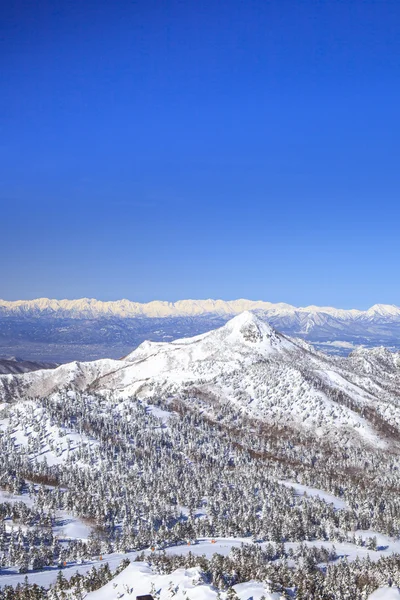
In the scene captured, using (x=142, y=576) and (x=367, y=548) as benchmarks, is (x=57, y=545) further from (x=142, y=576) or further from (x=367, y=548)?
(x=367, y=548)

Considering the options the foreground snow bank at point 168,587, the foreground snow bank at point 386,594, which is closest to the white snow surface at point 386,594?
the foreground snow bank at point 386,594

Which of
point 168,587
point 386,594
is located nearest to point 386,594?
point 386,594

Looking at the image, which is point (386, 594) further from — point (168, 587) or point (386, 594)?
point (168, 587)

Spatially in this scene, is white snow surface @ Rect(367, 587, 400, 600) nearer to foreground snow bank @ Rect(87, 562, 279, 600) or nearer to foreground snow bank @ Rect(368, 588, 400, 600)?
foreground snow bank @ Rect(368, 588, 400, 600)

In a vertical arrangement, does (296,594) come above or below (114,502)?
above

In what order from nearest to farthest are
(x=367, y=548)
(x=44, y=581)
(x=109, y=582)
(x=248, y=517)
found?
(x=109, y=582) → (x=44, y=581) → (x=367, y=548) → (x=248, y=517)

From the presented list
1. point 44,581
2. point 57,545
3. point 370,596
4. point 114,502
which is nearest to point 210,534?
point 114,502

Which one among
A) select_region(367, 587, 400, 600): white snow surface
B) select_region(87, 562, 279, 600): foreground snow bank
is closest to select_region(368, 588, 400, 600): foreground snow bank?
select_region(367, 587, 400, 600): white snow surface

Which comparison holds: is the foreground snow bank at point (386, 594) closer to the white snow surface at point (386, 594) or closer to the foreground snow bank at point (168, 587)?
the white snow surface at point (386, 594)
